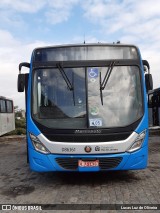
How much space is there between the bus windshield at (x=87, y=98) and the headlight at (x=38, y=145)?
0.36 m

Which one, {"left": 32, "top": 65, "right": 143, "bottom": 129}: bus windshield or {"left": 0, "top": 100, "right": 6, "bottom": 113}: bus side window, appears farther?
{"left": 0, "top": 100, "right": 6, "bottom": 113}: bus side window

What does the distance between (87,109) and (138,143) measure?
1251mm

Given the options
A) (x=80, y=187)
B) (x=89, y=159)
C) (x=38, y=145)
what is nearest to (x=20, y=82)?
(x=38, y=145)

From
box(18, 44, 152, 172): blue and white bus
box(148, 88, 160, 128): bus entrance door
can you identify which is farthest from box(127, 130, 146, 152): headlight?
box(148, 88, 160, 128): bus entrance door

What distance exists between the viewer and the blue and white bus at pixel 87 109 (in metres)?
6.92

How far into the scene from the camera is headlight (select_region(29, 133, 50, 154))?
701 centimetres

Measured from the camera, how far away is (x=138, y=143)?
707cm

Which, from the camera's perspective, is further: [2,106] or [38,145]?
[2,106]

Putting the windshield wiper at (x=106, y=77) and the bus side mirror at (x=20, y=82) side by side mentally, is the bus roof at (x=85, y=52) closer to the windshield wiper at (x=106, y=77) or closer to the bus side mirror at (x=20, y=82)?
the windshield wiper at (x=106, y=77)

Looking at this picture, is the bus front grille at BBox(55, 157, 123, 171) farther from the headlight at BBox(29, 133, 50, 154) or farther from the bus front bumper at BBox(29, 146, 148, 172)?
the headlight at BBox(29, 133, 50, 154)

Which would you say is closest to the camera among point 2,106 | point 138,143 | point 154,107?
point 138,143

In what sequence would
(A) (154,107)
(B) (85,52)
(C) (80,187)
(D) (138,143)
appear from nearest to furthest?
(D) (138,143), (C) (80,187), (B) (85,52), (A) (154,107)

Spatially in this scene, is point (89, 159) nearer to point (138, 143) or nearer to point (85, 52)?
point (138, 143)

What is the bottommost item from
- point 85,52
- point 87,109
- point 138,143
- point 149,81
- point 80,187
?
point 80,187
